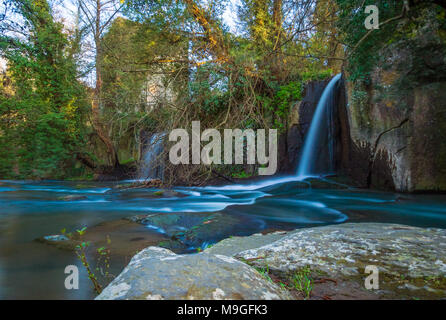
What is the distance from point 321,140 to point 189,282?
873 cm

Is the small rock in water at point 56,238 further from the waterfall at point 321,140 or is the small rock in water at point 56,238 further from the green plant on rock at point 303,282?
the waterfall at point 321,140

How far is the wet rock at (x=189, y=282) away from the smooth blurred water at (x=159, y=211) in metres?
1.21

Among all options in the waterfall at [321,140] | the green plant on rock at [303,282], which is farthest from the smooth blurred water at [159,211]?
the green plant on rock at [303,282]

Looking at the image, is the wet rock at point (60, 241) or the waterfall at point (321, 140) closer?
the wet rock at point (60, 241)

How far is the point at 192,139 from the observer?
20.9 ft

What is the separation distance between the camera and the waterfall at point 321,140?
886 cm

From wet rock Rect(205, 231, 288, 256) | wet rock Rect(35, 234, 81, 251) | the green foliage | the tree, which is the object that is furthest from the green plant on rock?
the green foliage

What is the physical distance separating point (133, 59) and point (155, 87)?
333 centimetres

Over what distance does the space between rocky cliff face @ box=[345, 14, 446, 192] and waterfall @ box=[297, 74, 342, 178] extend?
1498 millimetres

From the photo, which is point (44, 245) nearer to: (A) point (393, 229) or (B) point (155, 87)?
(A) point (393, 229)
